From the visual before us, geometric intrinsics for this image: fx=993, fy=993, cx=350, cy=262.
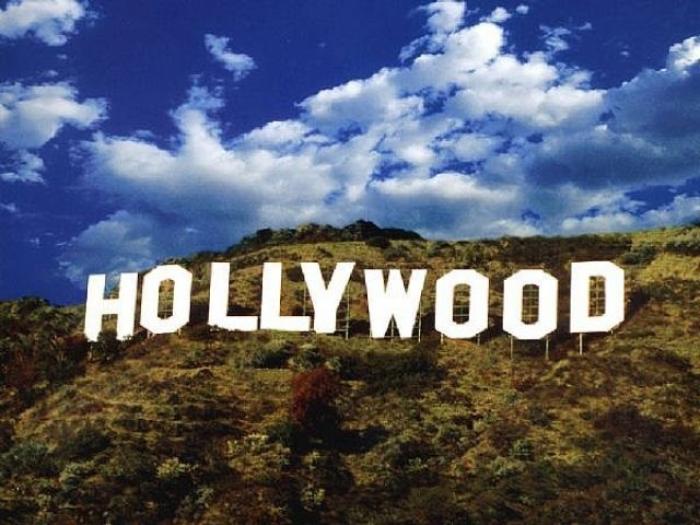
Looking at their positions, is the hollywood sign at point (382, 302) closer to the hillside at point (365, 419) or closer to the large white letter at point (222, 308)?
the large white letter at point (222, 308)

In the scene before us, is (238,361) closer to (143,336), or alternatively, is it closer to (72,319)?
(143,336)

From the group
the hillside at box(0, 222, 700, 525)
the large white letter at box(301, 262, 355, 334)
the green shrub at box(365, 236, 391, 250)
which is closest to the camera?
the hillside at box(0, 222, 700, 525)

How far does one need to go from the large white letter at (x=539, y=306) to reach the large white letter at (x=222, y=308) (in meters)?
15.5

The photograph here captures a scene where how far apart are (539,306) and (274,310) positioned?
15948mm

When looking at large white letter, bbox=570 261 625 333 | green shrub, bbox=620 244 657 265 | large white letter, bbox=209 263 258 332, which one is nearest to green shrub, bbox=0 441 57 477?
large white letter, bbox=209 263 258 332

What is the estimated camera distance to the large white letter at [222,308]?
6125cm

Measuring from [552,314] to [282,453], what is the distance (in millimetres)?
18268

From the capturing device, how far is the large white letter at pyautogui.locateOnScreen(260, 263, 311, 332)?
198 feet

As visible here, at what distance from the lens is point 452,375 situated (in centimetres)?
5516

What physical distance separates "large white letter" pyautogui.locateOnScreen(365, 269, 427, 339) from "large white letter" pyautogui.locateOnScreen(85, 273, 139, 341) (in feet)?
51.0

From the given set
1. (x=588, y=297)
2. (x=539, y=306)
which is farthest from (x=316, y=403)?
(x=588, y=297)

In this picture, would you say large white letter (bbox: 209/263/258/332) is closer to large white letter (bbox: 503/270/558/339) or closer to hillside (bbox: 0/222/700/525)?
hillside (bbox: 0/222/700/525)

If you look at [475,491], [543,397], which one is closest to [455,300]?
[543,397]

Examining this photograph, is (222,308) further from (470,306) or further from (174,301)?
(470,306)
